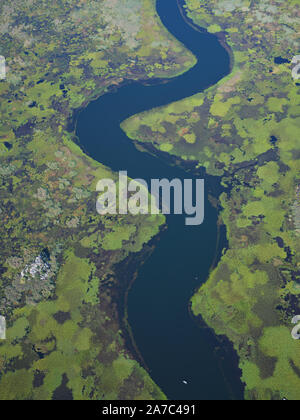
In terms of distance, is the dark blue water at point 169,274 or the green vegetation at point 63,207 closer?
the dark blue water at point 169,274

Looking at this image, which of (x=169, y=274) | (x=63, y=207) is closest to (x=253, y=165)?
(x=169, y=274)

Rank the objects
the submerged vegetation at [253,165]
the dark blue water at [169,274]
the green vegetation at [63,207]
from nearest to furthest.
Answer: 1. the dark blue water at [169,274]
2. the green vegetation at [63,207]
3. the submerged vegetation at [253,165]

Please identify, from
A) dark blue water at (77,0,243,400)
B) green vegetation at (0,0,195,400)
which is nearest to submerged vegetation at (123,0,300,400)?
dark blue water at (77,0,243,400)

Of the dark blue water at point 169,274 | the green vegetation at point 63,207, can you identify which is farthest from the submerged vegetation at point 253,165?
the green vegetation at point 63,207

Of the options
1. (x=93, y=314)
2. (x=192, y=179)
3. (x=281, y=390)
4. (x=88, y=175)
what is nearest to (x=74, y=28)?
(x=88, y=175)

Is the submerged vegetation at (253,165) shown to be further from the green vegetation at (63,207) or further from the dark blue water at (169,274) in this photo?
the green vegetation at (63,207)

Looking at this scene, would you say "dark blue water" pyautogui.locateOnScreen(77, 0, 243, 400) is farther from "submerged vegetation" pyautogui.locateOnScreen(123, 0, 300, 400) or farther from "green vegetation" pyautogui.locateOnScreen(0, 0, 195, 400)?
"green vegetation" pyautogui.locateOnScreen(0, 0, 195, 400)
